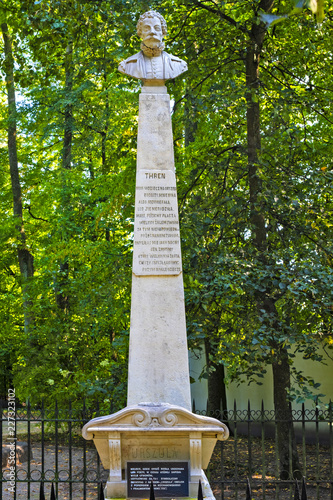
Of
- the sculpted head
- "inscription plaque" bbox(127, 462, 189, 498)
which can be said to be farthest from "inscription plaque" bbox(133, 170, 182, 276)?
"inscription plaque" bbox(127, 462, 189, 498)

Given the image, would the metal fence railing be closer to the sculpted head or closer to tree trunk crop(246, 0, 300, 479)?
tree trunk crop(246, 0, 300, 479)

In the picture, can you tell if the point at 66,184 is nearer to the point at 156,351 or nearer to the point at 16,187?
the point at 16,187

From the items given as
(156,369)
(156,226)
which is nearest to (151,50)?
(156,226)

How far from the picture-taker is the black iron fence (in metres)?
6.75

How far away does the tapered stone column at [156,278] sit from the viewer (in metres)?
5.44

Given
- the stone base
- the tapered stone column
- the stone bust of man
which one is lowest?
the stone base

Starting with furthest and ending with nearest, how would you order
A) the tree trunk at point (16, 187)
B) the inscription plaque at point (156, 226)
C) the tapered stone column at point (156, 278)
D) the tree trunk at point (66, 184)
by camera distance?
the tree trunk at point (16, 187)
the tree trunk at point (66, 184)
the inscription plaque at point (156, 226)
the tapered stone column at point (156, 278)

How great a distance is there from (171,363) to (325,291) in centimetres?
260

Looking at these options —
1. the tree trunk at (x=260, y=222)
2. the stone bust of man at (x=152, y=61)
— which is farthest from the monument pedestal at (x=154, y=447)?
the stone bust of man at (x=152, y=61)

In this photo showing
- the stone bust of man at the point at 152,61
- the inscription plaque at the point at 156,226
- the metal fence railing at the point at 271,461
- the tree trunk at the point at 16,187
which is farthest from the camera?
the tree trunk at the point at 16,187

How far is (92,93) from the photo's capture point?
13.6 meters

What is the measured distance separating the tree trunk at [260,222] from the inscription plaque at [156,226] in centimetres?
237

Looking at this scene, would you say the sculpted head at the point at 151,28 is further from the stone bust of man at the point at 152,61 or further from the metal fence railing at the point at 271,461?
the metal fence railing at the point at 271,461

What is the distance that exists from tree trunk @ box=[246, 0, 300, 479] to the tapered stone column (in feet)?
7.92
